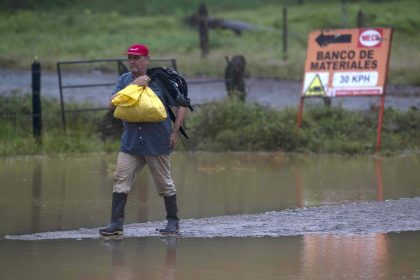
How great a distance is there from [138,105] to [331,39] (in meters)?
8.92

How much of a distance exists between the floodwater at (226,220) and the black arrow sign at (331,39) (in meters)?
2.60

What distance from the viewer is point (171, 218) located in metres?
9.62

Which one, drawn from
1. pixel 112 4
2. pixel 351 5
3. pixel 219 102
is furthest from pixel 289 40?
pixel 219 102

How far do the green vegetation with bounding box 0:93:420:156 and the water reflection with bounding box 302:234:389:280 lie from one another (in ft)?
23.3

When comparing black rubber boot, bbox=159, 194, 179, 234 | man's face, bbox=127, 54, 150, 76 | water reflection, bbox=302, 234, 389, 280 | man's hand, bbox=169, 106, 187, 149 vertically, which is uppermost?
man's face, bbox=127, 54, 150, 76

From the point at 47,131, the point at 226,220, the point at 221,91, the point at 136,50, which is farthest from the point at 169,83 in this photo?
the point at 221,91

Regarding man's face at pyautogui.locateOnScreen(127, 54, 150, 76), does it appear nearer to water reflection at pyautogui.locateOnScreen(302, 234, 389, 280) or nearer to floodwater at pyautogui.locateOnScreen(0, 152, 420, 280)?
floodwater at pyautogui.locateOnScreen(0, 152, 420, 280)

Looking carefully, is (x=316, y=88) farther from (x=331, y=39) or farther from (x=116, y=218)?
(x=116, y=218)

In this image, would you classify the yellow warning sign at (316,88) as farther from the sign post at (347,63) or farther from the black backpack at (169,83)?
the black backpack at (169,83)

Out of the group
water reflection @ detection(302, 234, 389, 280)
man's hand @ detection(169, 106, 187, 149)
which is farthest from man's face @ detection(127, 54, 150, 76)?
water reflection @ detection(302, 234, 389, 280)

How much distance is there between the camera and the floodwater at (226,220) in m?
8.22

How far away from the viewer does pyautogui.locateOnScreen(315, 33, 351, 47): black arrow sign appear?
1753cm

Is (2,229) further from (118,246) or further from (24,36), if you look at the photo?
(24,36)

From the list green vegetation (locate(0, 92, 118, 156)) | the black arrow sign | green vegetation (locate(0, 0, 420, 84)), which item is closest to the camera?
green vegetation (locate(0, 92, 118, 156))
